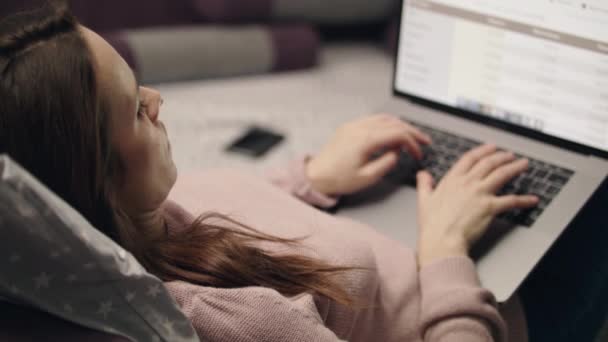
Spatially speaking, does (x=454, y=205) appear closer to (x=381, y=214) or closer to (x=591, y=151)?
(x=381, y=214)

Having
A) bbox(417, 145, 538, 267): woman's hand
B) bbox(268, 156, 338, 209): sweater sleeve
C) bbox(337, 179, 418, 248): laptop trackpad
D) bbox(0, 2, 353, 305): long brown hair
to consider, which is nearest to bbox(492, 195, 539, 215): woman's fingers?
bbox(417, 145, 538, 267): woman's hand

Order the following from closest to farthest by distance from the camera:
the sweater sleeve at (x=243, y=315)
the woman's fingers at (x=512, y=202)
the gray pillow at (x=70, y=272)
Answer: the gray pillow at (x=70, y=272) → the sweater sleeve at (x=243, y=315) → the woman's fingers at (x=512, y=202)

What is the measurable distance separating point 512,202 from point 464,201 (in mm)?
55

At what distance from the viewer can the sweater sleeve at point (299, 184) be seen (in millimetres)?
893

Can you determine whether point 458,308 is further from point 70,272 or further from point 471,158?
point 70,272

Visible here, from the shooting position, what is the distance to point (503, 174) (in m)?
0.83

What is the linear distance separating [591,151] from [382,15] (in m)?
0.62

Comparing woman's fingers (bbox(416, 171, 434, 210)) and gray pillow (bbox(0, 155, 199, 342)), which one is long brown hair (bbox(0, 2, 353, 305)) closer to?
gray pillow (bbox(0, 155, 199, 342))

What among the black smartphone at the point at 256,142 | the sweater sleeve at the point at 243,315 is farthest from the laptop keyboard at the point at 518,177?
the sweater sleeve at the point at 243,315

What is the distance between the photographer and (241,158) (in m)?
1.05

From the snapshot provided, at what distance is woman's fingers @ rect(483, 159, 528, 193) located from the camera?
822 millimetres

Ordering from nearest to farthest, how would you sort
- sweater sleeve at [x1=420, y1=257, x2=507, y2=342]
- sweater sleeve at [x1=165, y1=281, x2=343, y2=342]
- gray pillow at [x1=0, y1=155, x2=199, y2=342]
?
gray pillow at [x1=0, y1=155, x2=199, y2=342], sweater sleeve at [x1=165, y1=281, x2=343, y2=342], sweater sleeve at [x1=420, y1=257, x2=507, y2=342]

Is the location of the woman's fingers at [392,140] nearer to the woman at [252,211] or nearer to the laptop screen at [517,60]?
the woman at [252,211]

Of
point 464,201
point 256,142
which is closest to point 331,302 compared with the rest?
point 464,201
